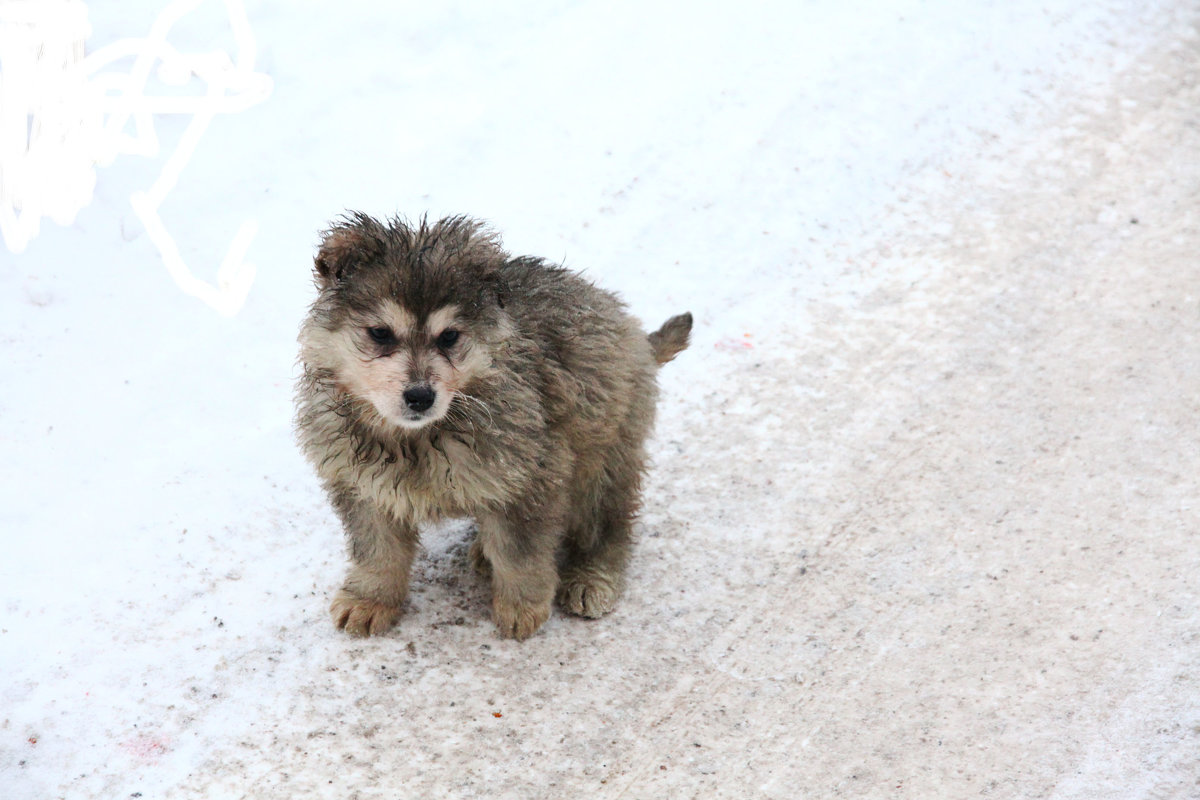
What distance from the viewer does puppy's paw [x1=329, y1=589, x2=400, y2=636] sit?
4109mm

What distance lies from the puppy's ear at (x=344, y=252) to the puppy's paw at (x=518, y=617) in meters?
1.30

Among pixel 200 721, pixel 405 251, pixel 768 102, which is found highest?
pixel 405 251

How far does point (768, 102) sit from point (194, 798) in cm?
521

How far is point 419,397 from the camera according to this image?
11.4ft

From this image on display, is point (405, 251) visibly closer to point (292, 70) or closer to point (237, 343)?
point (237, 343)

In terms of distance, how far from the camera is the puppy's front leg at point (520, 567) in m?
3.95

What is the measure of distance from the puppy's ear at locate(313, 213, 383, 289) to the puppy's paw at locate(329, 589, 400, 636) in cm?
117

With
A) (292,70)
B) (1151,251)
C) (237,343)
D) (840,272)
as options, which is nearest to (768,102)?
(840,272)

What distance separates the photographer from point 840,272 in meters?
6.05

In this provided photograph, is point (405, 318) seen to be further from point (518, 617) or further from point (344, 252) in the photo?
point (518, 617)

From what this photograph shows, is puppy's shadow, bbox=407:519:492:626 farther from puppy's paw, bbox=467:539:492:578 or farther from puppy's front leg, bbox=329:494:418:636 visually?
puppy's front leg, bbox=329:494:418:636

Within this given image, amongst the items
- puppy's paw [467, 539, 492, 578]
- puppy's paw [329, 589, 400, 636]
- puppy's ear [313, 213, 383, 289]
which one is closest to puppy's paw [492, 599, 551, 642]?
puppy's paw [467, 539, 492, 578]

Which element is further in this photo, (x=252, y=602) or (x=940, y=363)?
(x=940, y=363)

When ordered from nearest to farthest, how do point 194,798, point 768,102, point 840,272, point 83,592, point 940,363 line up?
point 194,798, point 83,592, point 940,363, point 840,272, point 768,102
